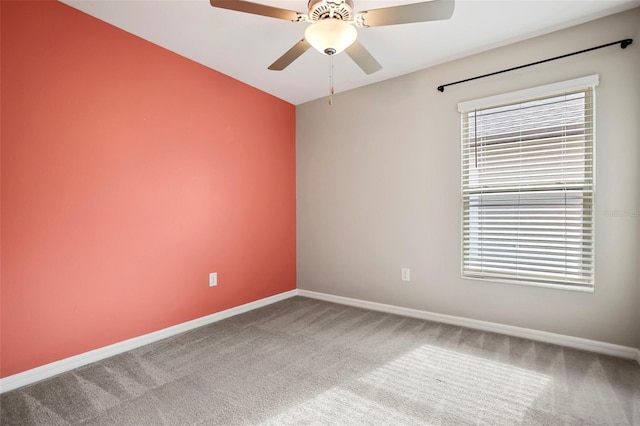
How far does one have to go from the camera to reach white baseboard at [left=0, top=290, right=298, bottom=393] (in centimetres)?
194

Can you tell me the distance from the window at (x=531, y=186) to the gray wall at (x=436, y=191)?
0.08m

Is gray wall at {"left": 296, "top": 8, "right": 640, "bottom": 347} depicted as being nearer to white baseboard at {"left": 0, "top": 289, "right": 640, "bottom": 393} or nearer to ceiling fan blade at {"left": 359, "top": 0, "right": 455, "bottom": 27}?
white baseboard at {"left": 0, "top": 289, "right": 640, "bottom": 393}

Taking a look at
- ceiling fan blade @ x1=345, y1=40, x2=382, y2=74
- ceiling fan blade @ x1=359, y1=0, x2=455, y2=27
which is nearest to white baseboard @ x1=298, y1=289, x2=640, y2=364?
ceiling fan blade @ x1=345, y1=40, x2=382, y2=74

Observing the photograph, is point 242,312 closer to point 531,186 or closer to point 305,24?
point 305,24

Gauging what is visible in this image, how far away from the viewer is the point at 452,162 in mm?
2959

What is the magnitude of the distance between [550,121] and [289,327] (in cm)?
280

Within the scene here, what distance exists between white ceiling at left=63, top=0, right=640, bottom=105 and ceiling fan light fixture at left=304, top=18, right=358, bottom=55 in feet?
1.64

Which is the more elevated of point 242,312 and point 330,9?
point 330,9

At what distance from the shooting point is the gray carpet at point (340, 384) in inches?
64.9

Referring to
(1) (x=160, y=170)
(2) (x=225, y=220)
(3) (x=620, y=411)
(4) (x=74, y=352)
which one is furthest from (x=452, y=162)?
(4) (x=74, y=352)

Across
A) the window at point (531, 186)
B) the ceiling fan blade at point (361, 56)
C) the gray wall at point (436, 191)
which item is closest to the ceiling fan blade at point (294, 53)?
the ceiling fan blade at point (361, 56)

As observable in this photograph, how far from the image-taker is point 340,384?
6.42ft

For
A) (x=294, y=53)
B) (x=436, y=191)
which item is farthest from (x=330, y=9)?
(x=436, y=191)

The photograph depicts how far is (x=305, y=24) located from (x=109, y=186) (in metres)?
1.89
